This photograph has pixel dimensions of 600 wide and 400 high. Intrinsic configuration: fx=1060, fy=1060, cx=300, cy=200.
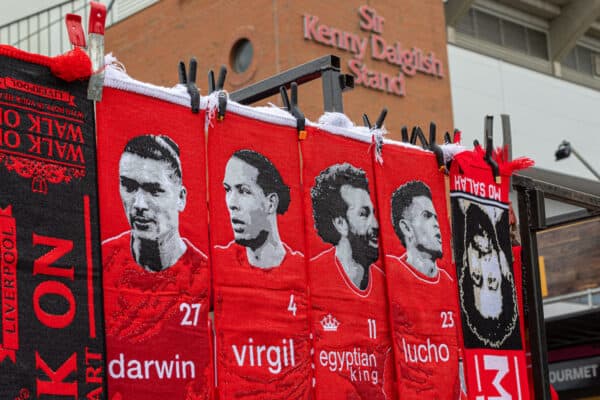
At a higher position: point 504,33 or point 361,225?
point 504,33

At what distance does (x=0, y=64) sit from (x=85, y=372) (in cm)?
87

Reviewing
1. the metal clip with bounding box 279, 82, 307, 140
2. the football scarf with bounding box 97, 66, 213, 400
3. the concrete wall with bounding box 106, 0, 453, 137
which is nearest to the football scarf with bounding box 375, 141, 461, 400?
the metal clip with bounding box 279, 82, 307, 140

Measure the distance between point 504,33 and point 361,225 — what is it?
1784cm

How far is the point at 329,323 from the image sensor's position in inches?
143

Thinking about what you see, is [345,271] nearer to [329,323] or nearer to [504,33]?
[329,323]

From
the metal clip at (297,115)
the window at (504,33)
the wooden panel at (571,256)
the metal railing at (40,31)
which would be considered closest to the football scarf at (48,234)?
the metal clip at (297,115)

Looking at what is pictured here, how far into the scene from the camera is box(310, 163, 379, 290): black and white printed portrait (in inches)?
148

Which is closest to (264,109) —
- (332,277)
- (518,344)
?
(332,277)

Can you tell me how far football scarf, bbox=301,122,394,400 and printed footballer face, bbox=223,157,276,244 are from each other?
0.69 ft

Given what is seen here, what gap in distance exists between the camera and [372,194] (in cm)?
395

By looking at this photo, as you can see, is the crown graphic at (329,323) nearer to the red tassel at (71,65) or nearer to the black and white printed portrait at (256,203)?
the black and white printed portrait at (256,203)

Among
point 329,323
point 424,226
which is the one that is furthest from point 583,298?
point 329,323

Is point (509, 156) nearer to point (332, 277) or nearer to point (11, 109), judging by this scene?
point (332, 277)

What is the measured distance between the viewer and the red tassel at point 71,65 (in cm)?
299
